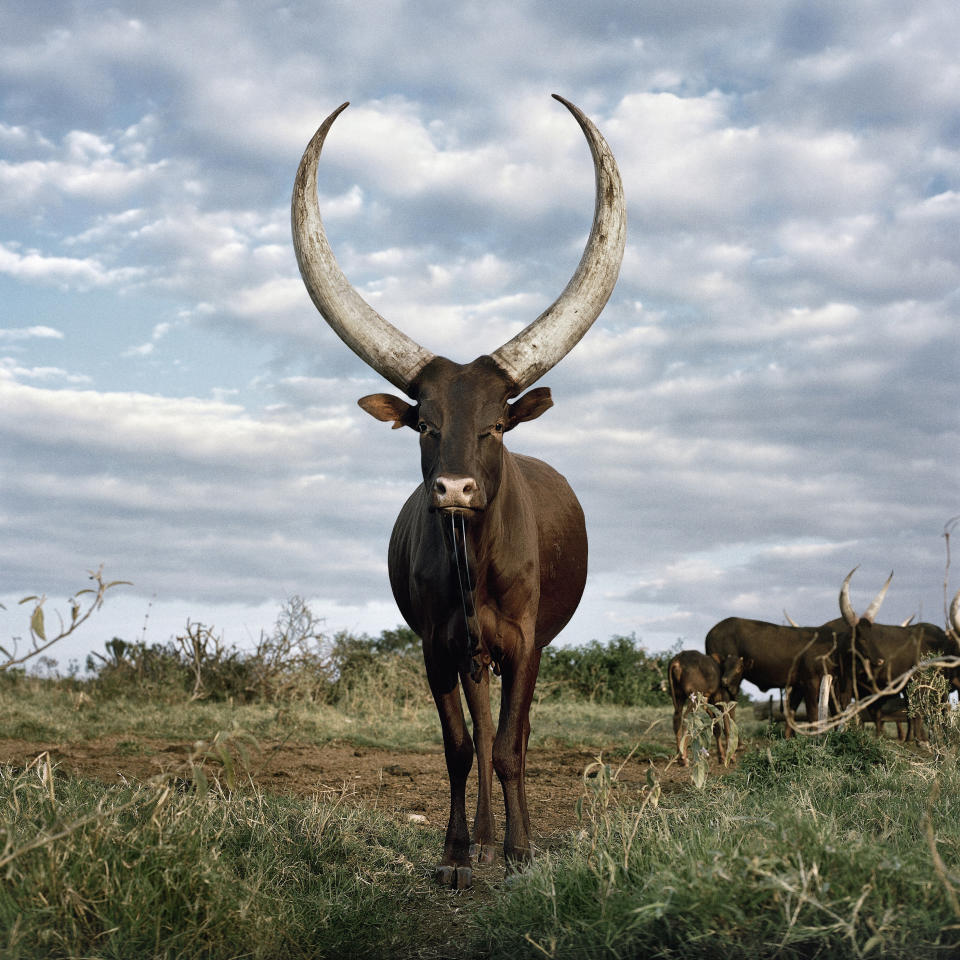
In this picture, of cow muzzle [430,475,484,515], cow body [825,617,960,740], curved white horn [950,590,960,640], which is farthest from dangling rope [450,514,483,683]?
cow body [825,617,960,740]

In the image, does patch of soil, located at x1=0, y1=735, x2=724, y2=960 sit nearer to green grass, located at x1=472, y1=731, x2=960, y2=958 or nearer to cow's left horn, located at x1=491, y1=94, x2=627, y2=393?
green grass, located at x1=472, y1=731, x2=960, y2=958

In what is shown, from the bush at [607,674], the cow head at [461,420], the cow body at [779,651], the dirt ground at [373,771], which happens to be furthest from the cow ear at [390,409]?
the bush at [607,674]

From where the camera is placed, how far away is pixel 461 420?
14.5 ft

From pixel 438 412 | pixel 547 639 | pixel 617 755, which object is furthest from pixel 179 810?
pixel 617 755

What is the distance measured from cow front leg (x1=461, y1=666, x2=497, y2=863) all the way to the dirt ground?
0.49 meters

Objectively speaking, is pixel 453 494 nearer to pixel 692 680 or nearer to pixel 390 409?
pixel 390 409

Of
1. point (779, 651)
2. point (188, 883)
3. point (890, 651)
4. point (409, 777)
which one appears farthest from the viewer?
point (890, 651)

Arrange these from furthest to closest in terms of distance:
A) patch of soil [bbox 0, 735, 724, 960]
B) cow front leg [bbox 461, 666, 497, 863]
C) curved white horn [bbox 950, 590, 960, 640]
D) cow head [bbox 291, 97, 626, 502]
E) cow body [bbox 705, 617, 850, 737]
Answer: cow body [bbox 705, 617, 850, 737], curved white horn [bbox 950, 590, 960, 640], cow front leg [bbox 461, 666, 497, 863], patch of soil [bbox 0, 735, 724, 960], cow head [bbox 291, 97, 626, 502]

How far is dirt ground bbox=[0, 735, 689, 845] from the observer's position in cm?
686

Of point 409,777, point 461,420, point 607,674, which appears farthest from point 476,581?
point 607,674

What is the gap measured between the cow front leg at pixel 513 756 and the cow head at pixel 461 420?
3.19 feet

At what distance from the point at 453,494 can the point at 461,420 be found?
521 mm

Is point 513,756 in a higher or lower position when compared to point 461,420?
lower

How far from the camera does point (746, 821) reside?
364 centimetres
